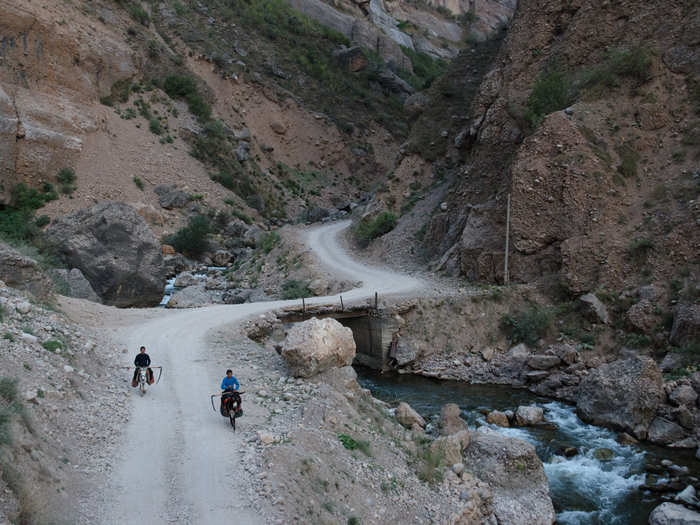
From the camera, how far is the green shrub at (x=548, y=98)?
81.8ft

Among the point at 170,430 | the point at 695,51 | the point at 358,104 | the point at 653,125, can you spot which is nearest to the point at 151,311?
the point at 170,430

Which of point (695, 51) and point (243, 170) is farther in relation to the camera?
point (243, 170)

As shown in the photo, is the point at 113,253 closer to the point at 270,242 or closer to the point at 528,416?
the point at 270,242

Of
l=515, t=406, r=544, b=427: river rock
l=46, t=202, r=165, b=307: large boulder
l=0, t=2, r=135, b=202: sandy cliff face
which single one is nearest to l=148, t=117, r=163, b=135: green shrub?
l=0, t=2, r=135, b=202: sandy cliff face

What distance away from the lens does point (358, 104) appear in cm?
6425

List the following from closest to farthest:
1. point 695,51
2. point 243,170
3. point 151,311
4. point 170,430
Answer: point 170,430, point 151,311, point 695,51, point 243,170

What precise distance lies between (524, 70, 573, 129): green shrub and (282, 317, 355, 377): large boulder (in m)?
16.6

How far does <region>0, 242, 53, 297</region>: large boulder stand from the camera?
13.5 m

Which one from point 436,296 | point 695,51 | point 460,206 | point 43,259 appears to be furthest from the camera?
point 460,206

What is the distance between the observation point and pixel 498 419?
48.5 feet

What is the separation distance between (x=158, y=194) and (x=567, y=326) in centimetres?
2959

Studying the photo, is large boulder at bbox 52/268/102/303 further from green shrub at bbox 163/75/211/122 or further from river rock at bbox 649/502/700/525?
green shrub at bbox 163/75/211/122

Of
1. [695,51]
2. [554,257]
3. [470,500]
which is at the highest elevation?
[695,51]

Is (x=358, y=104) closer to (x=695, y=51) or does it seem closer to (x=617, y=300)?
(x=695, y=51)
